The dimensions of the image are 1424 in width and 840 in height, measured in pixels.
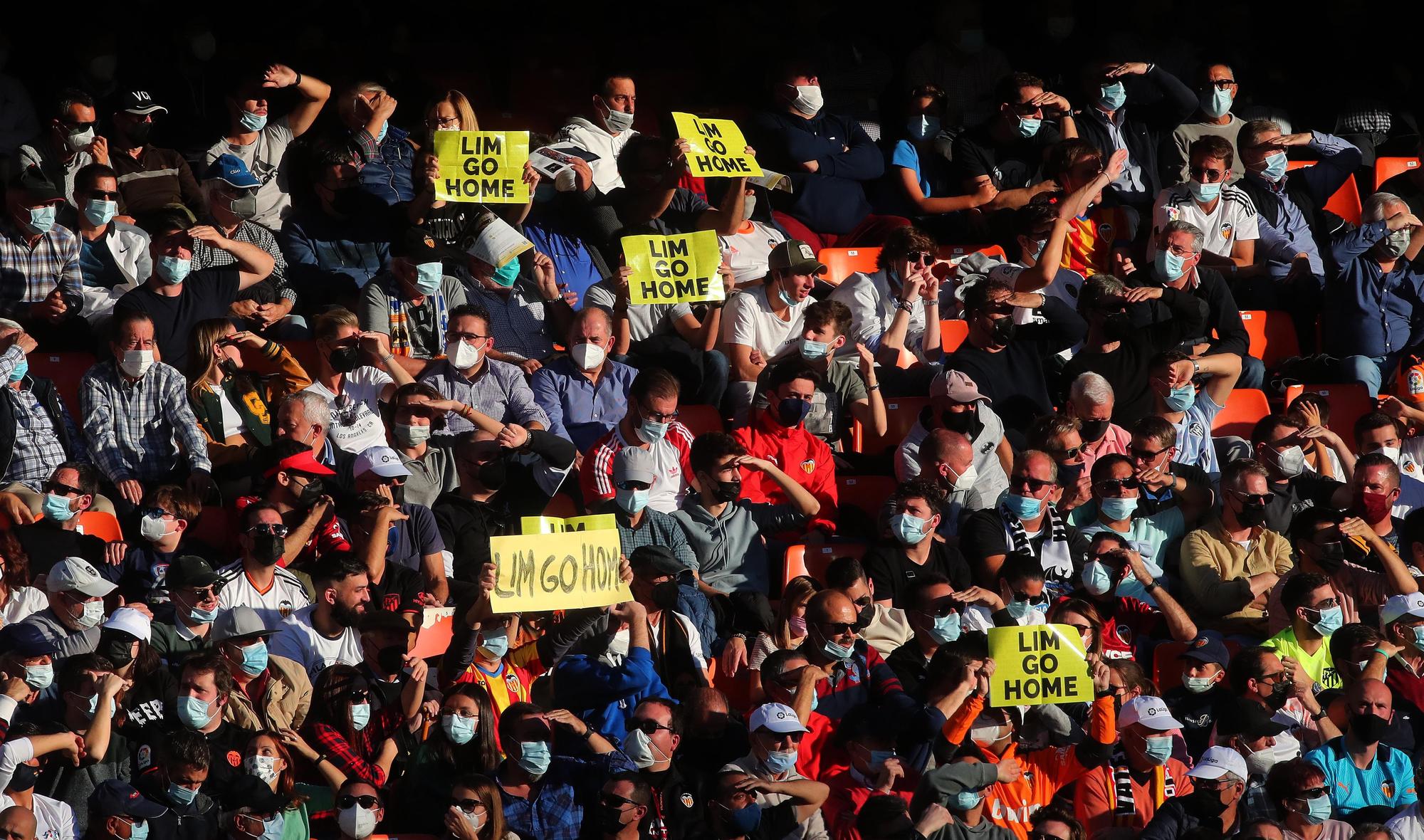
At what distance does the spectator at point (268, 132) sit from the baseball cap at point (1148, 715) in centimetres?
390

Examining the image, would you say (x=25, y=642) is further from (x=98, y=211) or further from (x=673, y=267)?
(x=673, y=267)

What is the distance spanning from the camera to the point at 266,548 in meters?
8.39

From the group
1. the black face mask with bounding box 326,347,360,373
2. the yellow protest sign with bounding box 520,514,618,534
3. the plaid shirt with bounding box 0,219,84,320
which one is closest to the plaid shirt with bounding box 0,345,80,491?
the plaid shirt with bounding box 0,219,84,320

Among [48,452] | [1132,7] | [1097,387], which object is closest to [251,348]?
[48,452]

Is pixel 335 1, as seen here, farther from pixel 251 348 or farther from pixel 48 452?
pixel 48 452

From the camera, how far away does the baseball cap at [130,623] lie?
802 centimetres

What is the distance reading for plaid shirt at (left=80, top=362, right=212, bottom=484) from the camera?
889cm

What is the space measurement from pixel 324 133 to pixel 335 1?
4.39ft

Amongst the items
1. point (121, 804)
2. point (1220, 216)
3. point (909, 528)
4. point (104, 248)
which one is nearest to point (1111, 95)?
point (1220, 216)

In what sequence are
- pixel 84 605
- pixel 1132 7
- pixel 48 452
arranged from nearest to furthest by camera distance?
1. pixel 84 605
2. pixel 48 452
3. pixel 1132 7

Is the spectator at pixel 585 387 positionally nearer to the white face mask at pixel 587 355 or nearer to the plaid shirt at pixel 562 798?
the white face mask at pixel 587 355

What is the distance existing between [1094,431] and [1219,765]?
5.34ft

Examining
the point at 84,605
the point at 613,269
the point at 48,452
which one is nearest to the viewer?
the point at 84,605

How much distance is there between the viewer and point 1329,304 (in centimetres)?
1041
